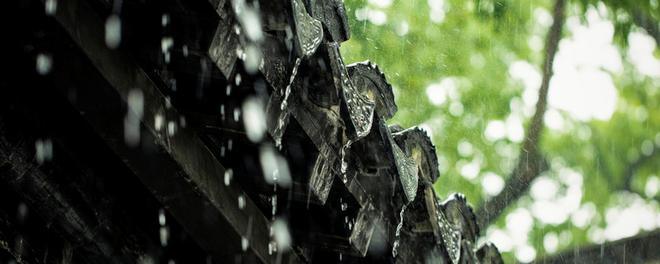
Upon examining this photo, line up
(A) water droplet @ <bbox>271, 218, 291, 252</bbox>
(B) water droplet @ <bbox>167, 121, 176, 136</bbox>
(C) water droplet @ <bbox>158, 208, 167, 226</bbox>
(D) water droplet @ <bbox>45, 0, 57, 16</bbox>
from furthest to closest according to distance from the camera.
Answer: (A) water droplet @ <bbox>271, 218, 291, 252</bbox>
(C) water droplet @ <bbox>158, 208, 167, 226</bbox>
(B) water droplet @ <bbox>167, 121, 176, 136</bbox>
(D) water droplet @ <bbox>45, 0, 57, 16</bbox>

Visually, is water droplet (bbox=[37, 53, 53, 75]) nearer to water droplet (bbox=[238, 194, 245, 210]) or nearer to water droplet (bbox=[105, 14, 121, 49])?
water droplet (bbox=[105, 14, 121, 49])

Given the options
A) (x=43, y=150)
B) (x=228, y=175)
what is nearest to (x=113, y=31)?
(x=43, y=150)

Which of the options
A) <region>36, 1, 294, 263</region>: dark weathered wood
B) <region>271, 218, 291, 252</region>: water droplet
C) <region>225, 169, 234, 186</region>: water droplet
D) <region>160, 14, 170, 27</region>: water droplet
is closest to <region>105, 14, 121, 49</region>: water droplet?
<region>36, 1, 294, 263</region>: dark weathered wood

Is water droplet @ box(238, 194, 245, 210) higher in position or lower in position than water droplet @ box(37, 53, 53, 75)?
lower

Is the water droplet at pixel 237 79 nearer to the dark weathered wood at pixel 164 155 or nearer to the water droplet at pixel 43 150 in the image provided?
the dark weathered wood at pixel 164 155

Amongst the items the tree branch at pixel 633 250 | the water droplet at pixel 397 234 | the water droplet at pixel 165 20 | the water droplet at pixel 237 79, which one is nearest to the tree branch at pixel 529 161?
the tree branch at pixel 633 250

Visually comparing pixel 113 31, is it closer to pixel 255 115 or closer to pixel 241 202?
pixel 255 115

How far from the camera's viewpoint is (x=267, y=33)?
11.6 ft

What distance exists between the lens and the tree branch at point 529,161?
1279 cm

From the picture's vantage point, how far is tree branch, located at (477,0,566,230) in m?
12.8

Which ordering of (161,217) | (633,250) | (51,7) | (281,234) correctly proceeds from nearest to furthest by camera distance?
1. (51,7)
2. (161,217)
3. (281,234)
4. (633,250)

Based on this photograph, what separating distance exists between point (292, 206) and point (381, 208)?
43 cm

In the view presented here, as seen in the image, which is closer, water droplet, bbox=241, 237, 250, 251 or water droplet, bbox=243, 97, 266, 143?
water droplet, bbox=243, 97, 266, 143

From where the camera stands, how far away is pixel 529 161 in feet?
42.6
